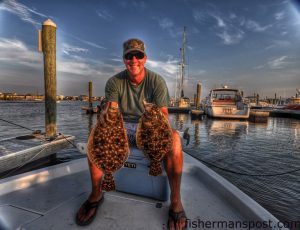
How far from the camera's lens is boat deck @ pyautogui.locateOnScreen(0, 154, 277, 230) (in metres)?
2.04

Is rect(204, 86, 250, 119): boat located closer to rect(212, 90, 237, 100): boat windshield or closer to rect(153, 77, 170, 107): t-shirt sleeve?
rect(212, 90, 237, 100): boat windshield

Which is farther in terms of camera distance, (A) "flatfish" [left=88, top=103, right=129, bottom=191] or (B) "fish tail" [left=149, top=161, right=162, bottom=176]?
(B) "fish tail" [left=149, top=161, right=162, bottom=176]

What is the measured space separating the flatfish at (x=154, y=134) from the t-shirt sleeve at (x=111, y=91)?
744mm

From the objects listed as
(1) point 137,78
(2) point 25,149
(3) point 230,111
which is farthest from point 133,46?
(3) point 230,111

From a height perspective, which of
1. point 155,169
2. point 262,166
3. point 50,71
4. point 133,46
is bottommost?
point 262,166

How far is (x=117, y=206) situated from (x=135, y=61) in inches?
71.3

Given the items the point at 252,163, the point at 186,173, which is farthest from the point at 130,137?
the point at 252,163

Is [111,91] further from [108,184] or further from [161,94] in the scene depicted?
[108,184]

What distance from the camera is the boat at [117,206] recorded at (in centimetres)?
203

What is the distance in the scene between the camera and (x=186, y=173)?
3.53m

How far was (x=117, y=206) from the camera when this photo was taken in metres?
2.32

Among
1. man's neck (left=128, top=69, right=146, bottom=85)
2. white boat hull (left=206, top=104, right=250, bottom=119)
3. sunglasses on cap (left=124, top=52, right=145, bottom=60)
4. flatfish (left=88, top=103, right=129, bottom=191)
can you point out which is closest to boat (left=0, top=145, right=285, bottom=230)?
flatfish (left=88, top=103, right=129, bottom=191)

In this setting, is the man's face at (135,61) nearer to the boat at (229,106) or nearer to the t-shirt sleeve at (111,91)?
the t-shirt sleeve at (111,91)

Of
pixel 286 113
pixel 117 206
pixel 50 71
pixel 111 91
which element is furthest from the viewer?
pixel 286 113
